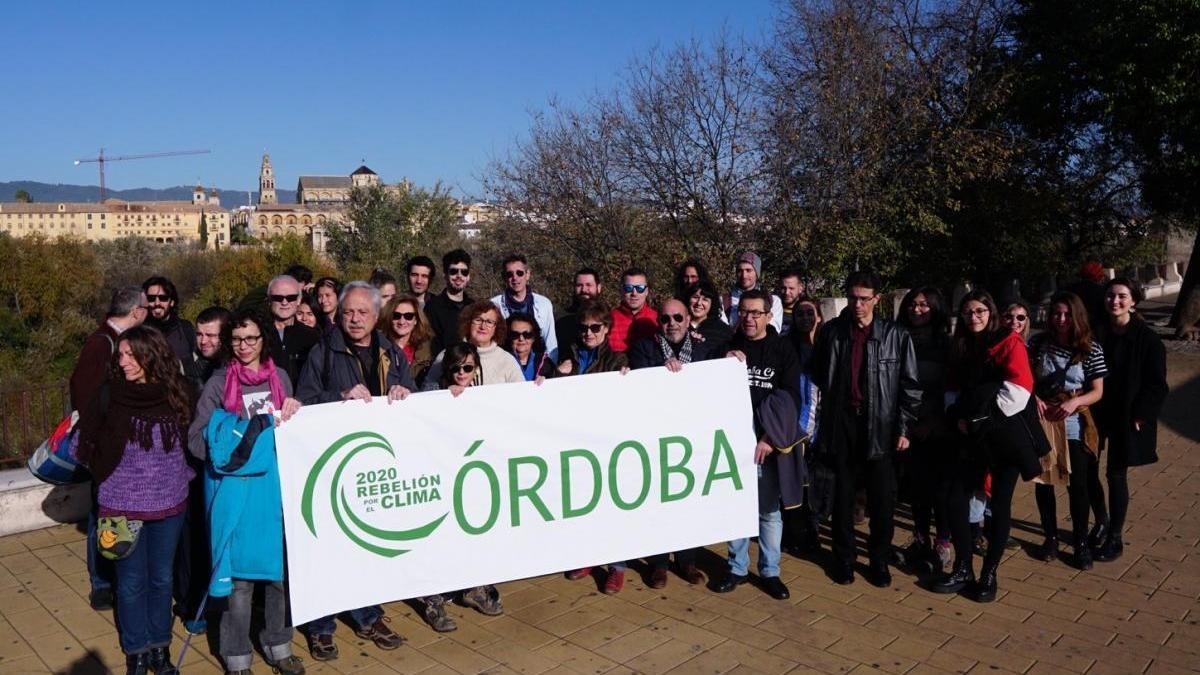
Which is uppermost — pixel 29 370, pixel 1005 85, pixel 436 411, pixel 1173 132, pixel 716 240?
pixel 1005 85

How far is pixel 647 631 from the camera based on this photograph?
4.83 m

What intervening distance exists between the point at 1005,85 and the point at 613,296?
28.1 ft

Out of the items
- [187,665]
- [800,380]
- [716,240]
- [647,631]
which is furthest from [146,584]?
[716,240]

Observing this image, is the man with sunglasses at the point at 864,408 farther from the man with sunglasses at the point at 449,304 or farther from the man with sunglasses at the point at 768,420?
the man with sunglasses at the point at 449,304

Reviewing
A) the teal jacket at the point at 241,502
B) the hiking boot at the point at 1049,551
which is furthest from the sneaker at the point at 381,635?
the hiking boot at the point at 1049,551

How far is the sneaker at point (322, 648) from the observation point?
452cm

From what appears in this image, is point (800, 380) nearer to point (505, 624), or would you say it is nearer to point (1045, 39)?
point (505, 624)

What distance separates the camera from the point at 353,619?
4824 millimetres

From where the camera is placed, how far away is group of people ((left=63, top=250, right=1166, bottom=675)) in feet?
13.6

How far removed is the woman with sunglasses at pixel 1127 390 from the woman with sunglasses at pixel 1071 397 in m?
0.11

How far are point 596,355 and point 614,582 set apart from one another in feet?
4.37

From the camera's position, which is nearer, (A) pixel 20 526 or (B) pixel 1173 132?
(A) pixel 20 526

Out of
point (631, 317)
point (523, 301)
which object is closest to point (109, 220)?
point (523, 301)

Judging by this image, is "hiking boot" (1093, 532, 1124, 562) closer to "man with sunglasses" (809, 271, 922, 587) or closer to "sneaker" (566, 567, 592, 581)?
"man with sunglasses" (809, 271, 922, 587)
